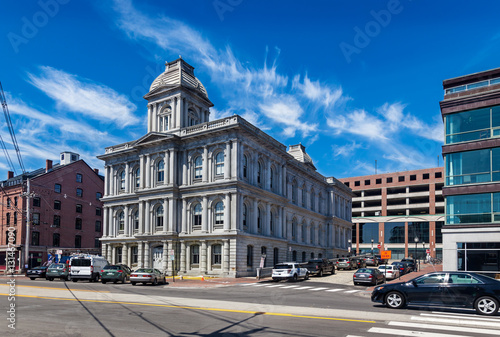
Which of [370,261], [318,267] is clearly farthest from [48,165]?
[370,261]

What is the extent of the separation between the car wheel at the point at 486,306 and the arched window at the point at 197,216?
107ft

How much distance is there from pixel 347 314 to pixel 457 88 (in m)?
26.1

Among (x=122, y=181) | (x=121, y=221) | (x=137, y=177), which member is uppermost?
(x=137, y=177)

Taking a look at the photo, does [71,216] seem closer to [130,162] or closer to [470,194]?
[130,162]

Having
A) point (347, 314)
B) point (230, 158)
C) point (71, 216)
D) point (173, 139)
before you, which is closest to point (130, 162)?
point (173, 139)

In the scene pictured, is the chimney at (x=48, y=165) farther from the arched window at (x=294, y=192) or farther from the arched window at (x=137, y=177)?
the arched window at (x=294, y=192)

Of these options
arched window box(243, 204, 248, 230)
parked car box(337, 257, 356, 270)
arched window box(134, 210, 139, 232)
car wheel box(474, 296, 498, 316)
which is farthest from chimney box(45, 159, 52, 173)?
car wheel box(474, 296, 498, 316)

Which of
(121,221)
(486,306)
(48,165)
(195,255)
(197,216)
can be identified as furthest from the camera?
(48,165)

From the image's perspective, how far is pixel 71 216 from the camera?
67.6 m

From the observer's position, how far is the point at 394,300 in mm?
16672

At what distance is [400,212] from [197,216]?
2771 inches

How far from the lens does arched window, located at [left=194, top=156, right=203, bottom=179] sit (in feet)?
152

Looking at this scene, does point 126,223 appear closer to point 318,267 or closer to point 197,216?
point 197,216

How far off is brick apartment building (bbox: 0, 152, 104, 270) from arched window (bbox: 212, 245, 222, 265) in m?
21.4
